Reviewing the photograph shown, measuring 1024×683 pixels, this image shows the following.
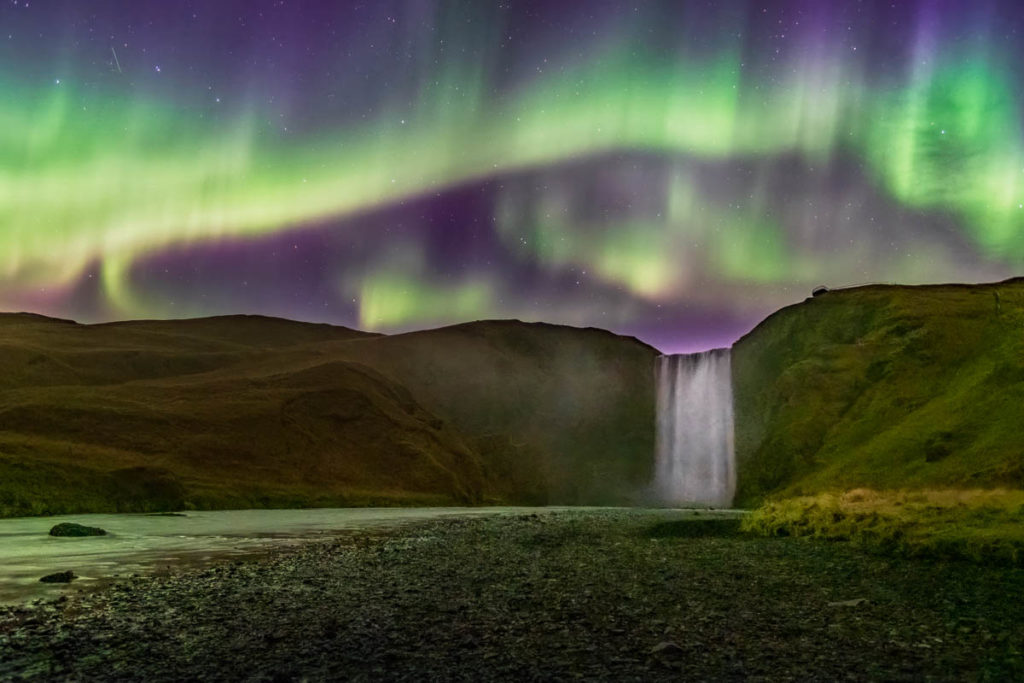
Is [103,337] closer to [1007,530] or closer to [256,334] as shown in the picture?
[256,334]

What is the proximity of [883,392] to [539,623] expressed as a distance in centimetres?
7437

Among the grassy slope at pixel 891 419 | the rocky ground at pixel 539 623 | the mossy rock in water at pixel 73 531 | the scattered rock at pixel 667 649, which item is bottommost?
the mossy rock in water at pixel 73 531

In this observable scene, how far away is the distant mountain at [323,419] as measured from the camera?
60875 mm

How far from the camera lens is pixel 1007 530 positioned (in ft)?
64.7

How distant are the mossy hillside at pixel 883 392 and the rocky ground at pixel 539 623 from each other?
23.2 m

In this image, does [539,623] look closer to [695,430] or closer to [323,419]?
[323,419]

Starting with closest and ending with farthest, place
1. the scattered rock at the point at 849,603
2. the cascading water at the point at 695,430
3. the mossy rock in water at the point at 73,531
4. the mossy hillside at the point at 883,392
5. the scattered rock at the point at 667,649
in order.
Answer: the scattered rock at the point at 667,649 < the scattered rock at the point at 849,603 < the mossy rock in water at the point at 73,531 < the mossy hillside at the point at 883,392 < the cascading water at the point at 695,430

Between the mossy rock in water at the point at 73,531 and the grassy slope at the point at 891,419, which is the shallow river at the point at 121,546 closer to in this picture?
the mossy rock in water at the point at 73,531

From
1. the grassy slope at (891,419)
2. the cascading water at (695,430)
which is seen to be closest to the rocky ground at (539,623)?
the grassy slope at (891,419)

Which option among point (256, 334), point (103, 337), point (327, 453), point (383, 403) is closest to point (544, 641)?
point (327, 453)

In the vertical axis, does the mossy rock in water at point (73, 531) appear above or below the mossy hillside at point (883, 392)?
below

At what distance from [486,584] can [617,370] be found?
11732 cm

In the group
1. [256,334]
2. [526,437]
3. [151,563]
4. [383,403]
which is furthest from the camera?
[256,334]

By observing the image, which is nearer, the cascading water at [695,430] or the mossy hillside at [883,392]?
the mossy hillside at [883,392]
